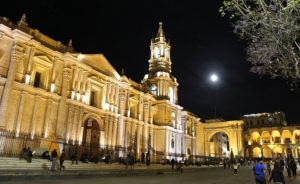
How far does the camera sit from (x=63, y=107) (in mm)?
25312

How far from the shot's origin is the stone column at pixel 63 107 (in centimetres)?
2436

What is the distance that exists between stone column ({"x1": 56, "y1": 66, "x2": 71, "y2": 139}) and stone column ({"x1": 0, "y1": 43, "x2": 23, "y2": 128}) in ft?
16.1

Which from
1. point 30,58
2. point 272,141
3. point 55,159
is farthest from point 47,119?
point 272,141

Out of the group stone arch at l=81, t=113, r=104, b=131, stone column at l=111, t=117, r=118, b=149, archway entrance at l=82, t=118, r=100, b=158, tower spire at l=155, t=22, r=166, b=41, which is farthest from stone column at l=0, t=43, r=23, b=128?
tower spire at l=155, t=22, r=166, b=41

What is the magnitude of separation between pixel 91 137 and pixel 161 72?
19824mm

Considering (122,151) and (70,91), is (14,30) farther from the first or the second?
(122,151)

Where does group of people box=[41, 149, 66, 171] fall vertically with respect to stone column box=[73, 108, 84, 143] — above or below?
below

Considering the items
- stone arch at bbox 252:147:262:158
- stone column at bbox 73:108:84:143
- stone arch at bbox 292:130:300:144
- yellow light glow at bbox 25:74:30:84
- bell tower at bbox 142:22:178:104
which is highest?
bell tower at bbox 142:22:178:104

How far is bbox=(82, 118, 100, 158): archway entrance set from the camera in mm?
27780

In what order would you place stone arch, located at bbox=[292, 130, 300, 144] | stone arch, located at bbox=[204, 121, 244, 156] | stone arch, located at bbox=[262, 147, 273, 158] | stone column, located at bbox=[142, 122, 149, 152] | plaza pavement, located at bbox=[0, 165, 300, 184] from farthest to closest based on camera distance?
stone arch, located at bbox=[262, 147, 273, 158]
stone arch, located at bbox=[204, 121, 244, 156]
stone arch, located at bbox=[292, 130, 300, 144]
stone column, located at bbox=[142, 122, 149, 152]
plaza pavement, located at bbox=[0, 165, 300, 184]

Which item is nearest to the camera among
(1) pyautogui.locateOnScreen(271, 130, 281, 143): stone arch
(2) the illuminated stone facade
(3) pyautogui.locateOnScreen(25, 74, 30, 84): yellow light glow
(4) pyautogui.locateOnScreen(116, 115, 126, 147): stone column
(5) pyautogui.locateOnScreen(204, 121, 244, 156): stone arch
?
(3) pyautogui.locateOnScreen(25, 74, 30, 84): yellow light glow

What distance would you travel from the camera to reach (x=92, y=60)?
30625 mm

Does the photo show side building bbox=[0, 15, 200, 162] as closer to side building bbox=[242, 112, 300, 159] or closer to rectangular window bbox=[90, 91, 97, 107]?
rectangular window bbox=[90, 91, 97, 107]

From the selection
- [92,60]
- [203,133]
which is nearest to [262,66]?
[92,60]
